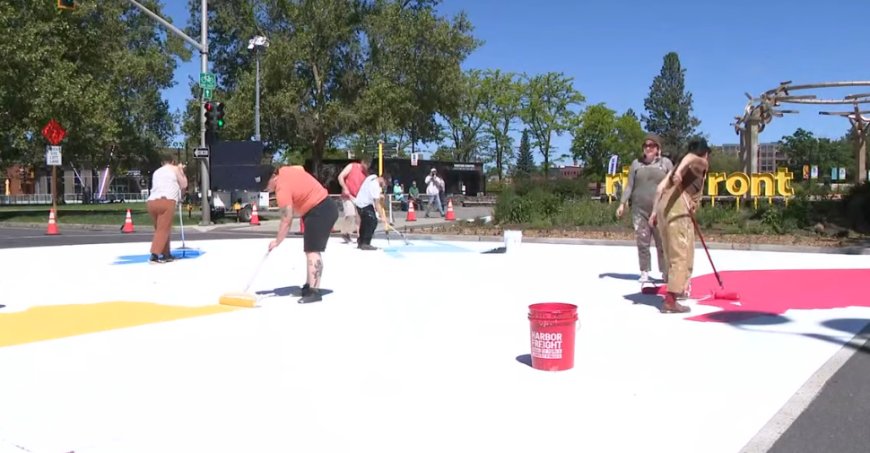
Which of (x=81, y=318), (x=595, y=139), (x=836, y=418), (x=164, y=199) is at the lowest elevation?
(x=836, y=418)

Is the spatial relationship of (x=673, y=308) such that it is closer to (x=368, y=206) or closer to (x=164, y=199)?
(x=368, y=206)

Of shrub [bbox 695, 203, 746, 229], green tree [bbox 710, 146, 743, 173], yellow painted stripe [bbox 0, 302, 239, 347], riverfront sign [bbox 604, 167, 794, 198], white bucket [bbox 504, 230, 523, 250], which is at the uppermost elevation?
green tree [bbox 710, 146, 743, 173]

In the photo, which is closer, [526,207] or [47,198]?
[526,207]

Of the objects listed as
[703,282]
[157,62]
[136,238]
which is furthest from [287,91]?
[703,282]

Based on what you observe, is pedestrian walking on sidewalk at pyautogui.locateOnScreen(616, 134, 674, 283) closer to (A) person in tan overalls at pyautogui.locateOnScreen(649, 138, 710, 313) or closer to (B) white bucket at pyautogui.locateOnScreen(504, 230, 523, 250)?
(A) person in tan overalls at pyautogui.locateOnScreen(649, 138, 710, 313)

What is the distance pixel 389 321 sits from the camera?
7.97m

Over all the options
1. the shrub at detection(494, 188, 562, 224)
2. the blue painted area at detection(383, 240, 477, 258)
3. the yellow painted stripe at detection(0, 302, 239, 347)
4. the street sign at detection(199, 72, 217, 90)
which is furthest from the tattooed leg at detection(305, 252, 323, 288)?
the street sign at detection(199, 72, 217, 90)

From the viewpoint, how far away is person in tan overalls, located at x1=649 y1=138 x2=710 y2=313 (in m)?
7.86

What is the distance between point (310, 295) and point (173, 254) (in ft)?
21.3

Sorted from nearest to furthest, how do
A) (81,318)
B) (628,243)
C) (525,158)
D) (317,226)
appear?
(81,318) < (317,226) < (628,243) < (525,158)

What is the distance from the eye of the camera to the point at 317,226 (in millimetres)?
8852

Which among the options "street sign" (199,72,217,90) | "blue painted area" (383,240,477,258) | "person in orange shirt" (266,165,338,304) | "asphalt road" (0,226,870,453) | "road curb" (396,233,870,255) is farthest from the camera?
"street sign" (199,72,217,90)

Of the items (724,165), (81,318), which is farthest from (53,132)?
(724,165)

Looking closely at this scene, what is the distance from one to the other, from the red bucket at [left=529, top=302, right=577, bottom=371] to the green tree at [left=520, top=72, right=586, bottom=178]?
64.3m
